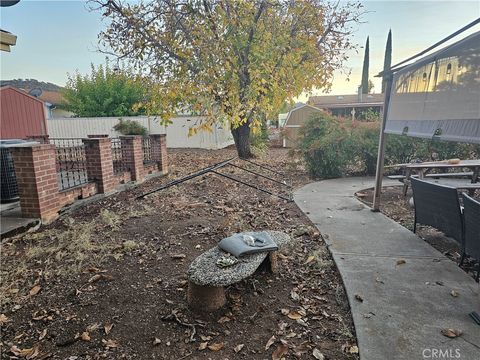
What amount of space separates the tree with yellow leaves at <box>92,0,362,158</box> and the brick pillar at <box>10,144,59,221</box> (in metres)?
3.39

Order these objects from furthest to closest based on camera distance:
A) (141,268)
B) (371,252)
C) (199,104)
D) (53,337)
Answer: (199,104), (371,252), (141,268), (53,337)

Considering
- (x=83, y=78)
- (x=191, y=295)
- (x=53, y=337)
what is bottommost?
(x=53, y=337)

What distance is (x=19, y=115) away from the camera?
1733 cm

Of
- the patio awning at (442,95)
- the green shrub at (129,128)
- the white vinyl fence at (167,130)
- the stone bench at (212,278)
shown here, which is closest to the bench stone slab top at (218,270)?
the stone bench at (212,278)

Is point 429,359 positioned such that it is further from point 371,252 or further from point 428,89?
point 428,89

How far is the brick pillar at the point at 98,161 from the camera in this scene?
242 inches

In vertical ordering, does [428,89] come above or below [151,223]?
above

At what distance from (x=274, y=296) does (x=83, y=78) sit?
20.1 meters

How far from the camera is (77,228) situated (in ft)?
14.8

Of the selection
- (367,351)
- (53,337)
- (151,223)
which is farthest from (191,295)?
(151,223)

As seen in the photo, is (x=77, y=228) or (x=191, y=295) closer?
(x=191, y=295)

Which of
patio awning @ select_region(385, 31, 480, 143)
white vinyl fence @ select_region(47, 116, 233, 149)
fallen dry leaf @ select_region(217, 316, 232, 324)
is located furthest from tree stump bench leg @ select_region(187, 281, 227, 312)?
white vinyl fence @ select_region(47, 116, 233, 149)

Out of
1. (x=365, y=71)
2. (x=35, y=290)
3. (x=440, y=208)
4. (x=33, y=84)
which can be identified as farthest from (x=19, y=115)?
(x=365, y=71)

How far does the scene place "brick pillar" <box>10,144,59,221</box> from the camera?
4.55 metres
